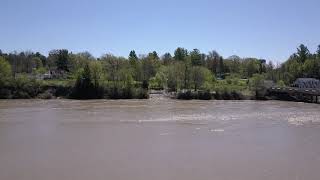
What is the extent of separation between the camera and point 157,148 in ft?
81.7

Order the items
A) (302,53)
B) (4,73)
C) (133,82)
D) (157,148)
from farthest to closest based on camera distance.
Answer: (302,53) → (133,82) → (4,73) → (157,148)

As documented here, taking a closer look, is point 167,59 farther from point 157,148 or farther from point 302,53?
point 157,148

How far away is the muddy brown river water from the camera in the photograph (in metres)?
19.3

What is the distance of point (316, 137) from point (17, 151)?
1780cm

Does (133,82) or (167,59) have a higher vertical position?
(167,59)

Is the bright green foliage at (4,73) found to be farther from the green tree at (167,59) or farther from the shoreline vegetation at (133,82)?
the green tree at (167,59)

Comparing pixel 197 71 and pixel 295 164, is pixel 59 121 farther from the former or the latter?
pixel 197 71

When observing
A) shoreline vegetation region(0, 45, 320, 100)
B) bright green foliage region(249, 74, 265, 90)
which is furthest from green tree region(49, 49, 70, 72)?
bright green foliage region(249, 74, 265, 90)

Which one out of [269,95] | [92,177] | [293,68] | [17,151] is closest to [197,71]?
[269,95]

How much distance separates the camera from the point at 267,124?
37.6 meters

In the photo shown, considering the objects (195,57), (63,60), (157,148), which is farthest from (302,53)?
(157,148)

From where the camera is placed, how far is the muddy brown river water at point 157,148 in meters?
19.3

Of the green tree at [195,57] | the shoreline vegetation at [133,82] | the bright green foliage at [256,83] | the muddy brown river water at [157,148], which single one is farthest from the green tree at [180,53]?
the muddy brown river water at [157,148]

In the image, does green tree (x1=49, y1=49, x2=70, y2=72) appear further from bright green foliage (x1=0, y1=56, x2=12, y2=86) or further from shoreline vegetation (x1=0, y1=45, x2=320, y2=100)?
bright green foliage (x1=0, y1=56, x2=12, y2=86)
